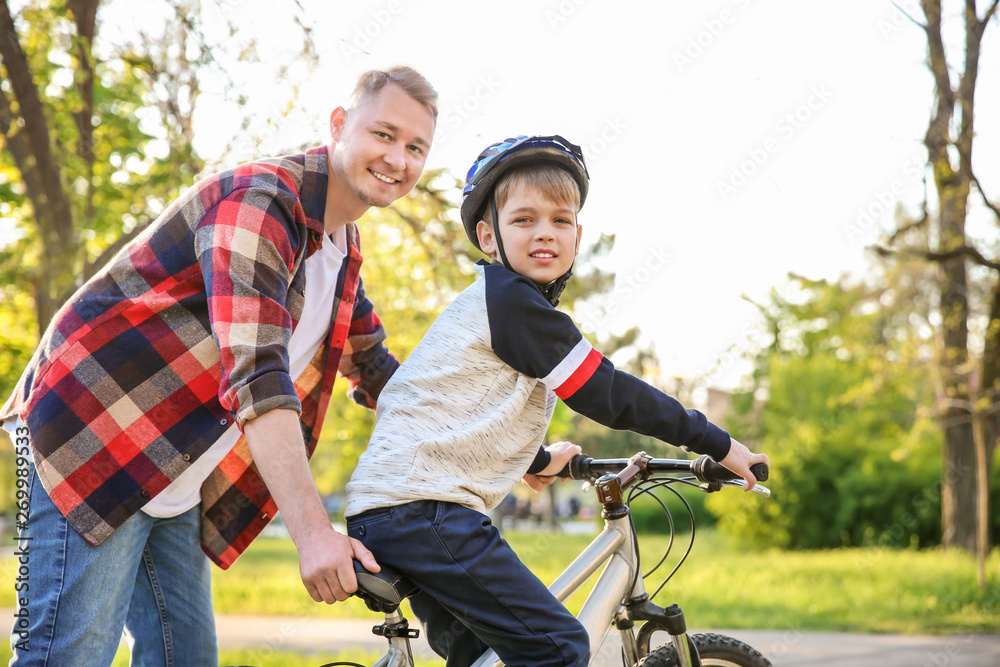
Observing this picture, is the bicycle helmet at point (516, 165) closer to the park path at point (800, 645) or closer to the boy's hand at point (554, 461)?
the boy's hand at point (554, 461)

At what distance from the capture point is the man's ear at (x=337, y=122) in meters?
2.15

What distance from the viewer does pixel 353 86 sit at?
2.14 m

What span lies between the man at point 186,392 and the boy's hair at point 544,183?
226mm

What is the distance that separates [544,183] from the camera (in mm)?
2123

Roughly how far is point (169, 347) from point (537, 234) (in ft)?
2.97

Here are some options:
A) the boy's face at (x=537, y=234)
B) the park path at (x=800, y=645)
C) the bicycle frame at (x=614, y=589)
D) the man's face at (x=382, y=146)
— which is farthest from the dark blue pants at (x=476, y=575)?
the park path at (x=800, y=645)

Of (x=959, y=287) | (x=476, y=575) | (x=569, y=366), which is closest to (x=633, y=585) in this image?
(x=476, y=575)

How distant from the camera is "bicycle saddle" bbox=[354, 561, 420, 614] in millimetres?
1742

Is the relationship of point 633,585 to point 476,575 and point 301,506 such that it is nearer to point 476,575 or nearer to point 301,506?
point 476,575

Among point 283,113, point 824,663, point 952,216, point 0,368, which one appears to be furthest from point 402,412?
point 952,216

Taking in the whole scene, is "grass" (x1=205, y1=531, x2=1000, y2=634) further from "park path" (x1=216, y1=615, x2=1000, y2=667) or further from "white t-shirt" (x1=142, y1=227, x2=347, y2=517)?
"white t-shirt" (x1=142, y1=227, x2=347, y2=517)

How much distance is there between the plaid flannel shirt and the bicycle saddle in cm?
39

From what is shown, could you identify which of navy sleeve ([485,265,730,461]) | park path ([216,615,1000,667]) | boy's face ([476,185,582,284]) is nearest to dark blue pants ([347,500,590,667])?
navy sleeve ([485,265,730,461])

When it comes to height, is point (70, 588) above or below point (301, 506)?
below
